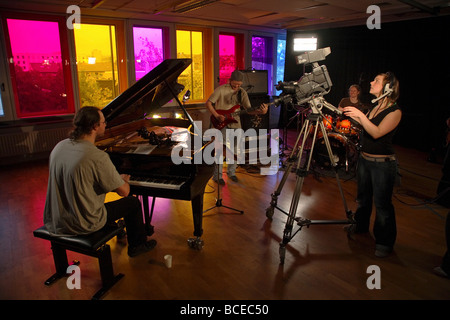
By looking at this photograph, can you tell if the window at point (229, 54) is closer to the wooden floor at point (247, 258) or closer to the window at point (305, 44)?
the window at point (305, 44)

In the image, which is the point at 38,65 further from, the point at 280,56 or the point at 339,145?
the point at 280,56

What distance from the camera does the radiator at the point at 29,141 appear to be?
5656mm

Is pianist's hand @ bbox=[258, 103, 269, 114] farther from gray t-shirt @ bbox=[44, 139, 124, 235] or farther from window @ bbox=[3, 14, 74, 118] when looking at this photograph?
window @ bbox=[3, 14, 74, 118]

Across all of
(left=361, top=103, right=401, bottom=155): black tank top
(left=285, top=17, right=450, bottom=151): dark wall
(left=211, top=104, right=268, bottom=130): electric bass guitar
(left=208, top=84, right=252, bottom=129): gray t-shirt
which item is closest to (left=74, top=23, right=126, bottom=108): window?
(left=208, top=84, right=252, bottom=129): gray t-shirt

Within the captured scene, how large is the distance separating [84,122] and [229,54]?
7266mm

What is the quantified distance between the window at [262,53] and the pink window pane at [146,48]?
3.07 meters

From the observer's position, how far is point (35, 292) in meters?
2.40

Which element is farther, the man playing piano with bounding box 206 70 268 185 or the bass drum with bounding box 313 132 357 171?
the bass drum with bounding box 313 132 357 171

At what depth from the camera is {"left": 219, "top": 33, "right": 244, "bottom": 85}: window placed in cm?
860

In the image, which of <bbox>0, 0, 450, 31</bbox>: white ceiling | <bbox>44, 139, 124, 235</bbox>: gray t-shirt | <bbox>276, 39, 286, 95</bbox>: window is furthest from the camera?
<bbox>276, 39, 286, 95</bbox>: window

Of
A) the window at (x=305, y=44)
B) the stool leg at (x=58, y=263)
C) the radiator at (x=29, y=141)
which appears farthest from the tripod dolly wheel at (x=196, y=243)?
the window at (x=305, y=44)

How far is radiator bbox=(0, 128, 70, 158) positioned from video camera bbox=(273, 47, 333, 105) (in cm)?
511
